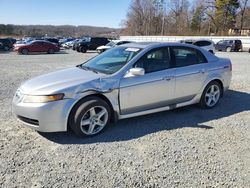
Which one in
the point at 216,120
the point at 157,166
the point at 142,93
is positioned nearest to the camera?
the point at 157,166

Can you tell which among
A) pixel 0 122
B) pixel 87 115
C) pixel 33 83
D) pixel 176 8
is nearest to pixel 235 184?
pixel 87 115

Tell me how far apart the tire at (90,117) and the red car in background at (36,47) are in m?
24.4

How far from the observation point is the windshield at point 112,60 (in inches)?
186

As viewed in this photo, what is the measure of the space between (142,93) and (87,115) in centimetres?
107

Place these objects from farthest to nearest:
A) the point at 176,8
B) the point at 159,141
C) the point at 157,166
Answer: the point at 176,8
the point at 159,141
the point at 157,166

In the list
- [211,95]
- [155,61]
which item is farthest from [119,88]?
[211,95]

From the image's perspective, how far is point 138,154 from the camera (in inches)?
148

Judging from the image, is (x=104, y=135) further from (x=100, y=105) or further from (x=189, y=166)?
(x=189, y=166)

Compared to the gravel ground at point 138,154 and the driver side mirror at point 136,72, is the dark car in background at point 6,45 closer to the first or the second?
the gravel ground at point 138,154

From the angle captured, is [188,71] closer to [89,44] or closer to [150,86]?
[150,86]

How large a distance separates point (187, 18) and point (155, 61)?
7957 centimetres

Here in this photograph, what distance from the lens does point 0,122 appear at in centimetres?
495

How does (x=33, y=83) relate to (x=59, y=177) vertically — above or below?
above

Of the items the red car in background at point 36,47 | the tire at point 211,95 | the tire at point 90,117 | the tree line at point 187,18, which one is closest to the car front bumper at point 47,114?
the tire at point 90,117
